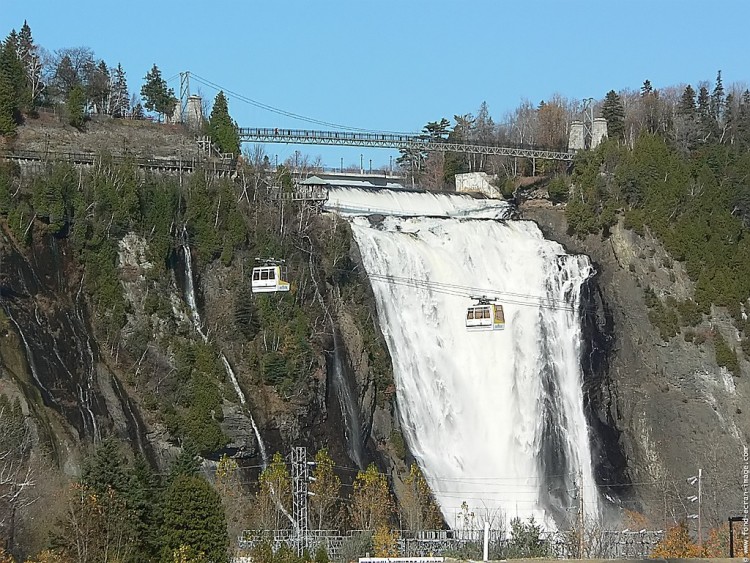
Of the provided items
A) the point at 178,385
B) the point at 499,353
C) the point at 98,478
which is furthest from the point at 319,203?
the point at 98,478

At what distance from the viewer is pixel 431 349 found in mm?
109750

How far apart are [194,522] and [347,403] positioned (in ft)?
117

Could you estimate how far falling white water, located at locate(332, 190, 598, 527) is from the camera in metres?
106

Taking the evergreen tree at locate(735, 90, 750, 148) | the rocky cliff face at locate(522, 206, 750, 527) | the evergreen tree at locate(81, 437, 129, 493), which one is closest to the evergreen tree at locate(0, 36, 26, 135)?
the evergreen tree at locate(81, 437, 129, 493)

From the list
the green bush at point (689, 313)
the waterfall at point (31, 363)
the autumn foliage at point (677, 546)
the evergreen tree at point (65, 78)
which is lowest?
the autumn foliage at point (677, 546)

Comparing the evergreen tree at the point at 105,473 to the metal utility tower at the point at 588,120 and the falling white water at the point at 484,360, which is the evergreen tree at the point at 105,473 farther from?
the metal utility tower at the point at 588,120

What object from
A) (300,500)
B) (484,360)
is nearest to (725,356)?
(484,360)

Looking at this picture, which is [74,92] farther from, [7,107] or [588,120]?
[588,120]

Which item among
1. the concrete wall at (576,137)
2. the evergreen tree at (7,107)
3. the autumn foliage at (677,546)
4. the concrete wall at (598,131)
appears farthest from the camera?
the concrete wall at (576,137)

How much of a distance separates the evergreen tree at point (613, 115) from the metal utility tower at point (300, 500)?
2749 inches

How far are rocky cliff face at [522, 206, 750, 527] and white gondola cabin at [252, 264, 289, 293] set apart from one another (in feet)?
109

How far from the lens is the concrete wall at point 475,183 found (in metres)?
136

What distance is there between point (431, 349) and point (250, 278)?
17.0 metres

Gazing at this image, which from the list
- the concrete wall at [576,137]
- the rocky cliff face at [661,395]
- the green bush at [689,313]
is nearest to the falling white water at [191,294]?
the rocky cliff face at [661,395]
